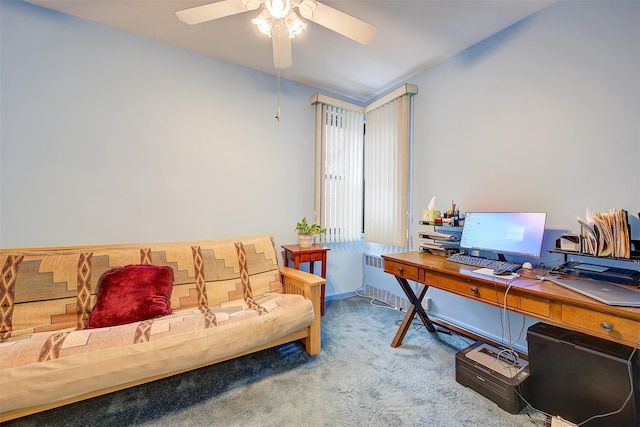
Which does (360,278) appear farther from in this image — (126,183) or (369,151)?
(126,183)

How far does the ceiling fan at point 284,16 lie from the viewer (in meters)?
1.40

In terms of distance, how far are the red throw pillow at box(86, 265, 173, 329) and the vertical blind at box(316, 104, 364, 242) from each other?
5.70ft

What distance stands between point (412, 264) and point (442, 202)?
945mm

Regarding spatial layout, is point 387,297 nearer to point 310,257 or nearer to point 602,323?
point 310,257

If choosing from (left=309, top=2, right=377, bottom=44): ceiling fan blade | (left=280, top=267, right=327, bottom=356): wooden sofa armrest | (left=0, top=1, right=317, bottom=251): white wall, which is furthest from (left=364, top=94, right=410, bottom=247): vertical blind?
(left=309, top=2, right=377, bottom=44): ceiling fan blade

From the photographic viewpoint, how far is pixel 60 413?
4.78 feet

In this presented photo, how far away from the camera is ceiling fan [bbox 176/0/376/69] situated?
140cm

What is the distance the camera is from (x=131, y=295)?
1738 mm

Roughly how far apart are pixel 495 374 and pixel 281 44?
7.84ft

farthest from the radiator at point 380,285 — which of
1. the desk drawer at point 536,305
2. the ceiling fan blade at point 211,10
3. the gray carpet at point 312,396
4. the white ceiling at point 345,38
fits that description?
the ceiling fan blade at point 211,10

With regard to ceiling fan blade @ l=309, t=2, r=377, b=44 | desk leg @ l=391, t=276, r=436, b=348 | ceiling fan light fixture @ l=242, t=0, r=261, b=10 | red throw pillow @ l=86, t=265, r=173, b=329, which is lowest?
desk leg @ l=391, t=276, r=436, b=348

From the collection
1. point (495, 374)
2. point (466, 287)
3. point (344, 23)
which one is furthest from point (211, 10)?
point (495, 374)

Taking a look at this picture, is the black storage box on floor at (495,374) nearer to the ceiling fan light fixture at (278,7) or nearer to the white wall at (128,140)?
the white wall at (128,140)

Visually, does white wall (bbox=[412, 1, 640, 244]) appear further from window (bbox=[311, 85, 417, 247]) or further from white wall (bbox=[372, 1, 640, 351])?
window (bbox=[311, 85, 417, 247])
